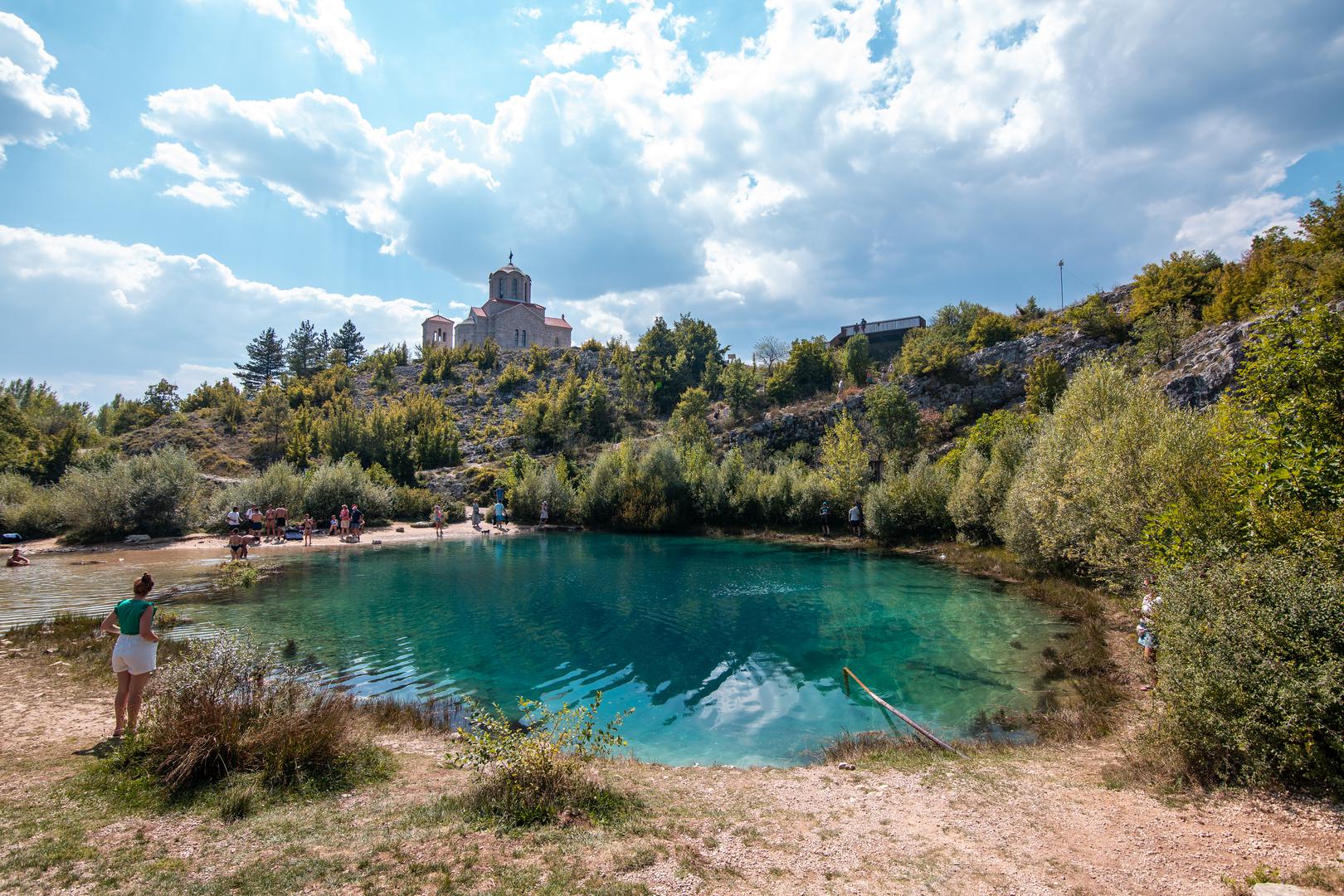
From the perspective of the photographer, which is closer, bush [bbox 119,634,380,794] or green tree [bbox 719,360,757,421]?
bush [bbox 119,634,380,794]

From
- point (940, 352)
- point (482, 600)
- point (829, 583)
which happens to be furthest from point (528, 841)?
point (940, 352)

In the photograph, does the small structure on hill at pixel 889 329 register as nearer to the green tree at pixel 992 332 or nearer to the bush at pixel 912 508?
the green tree at pixel 992 332

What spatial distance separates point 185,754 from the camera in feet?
20.3

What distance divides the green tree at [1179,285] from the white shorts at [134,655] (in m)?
55.9

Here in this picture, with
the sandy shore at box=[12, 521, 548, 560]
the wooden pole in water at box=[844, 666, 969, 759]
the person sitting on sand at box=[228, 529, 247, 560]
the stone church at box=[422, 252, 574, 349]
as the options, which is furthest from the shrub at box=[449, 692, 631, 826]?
the stone church at box=[422, 252, 574, 349]

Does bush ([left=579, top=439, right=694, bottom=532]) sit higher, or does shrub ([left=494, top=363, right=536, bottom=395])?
shrub ([left=494, top=363, right=536, bottom=395])

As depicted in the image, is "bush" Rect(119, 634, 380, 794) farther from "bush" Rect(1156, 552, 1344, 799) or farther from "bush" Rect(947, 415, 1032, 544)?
"bush" Rect(947, 415, 1032, 544)

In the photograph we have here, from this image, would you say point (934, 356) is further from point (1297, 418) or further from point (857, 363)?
point (1297, 418)

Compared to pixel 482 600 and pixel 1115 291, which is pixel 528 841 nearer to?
pixel 482 600

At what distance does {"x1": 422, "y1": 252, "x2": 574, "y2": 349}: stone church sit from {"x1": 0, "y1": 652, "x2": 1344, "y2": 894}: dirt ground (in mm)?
96626

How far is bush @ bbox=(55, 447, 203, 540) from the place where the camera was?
96.0ft

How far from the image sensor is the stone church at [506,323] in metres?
98.4

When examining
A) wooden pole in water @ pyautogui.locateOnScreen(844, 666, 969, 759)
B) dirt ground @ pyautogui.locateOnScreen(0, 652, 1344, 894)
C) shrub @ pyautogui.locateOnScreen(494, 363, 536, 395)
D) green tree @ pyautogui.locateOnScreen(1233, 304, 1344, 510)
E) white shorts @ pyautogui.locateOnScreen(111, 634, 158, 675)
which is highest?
shrub @ pyautogui.locateOnScreen(494, 363, 536, 395)

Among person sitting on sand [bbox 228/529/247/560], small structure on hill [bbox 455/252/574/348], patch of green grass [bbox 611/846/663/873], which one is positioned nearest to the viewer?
patch of green grass [bbox 611/846/663/873]
